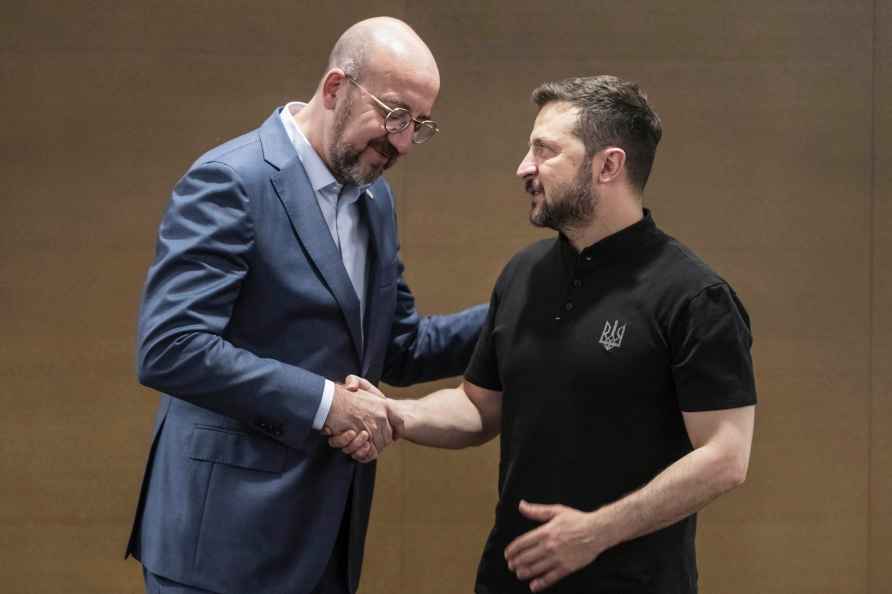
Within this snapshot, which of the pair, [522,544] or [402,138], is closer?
[522,544]

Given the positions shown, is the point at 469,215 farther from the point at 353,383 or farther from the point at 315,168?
the point at 353,383

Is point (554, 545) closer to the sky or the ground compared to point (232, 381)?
closer to the ground

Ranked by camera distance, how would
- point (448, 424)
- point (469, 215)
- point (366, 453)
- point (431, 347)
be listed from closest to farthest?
1. point (366, 453)
2. point (448, 424)
3. point (431, 347)
4. point (469, 215)

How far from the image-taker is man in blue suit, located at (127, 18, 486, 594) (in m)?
2.02

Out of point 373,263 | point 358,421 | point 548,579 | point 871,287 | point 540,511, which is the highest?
point 373,263

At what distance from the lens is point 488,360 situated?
218 cm

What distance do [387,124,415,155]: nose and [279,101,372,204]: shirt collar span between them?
111 mm

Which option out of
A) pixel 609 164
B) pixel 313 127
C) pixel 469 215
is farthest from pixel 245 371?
pixel 469 215

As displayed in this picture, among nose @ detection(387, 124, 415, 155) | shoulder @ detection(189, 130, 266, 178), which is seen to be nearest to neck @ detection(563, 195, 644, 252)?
nose @ detection(387, 124, 415, 155)

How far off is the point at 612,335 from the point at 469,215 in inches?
56.5

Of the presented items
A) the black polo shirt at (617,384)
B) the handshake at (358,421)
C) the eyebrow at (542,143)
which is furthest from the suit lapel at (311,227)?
the eyebrow at (542,143)

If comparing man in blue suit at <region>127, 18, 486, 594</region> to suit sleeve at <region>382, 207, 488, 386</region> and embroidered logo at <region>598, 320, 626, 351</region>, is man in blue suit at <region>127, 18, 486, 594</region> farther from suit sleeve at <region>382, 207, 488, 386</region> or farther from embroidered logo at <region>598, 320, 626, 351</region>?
embroidered logo at <region>598, 320, 626, 351</region>

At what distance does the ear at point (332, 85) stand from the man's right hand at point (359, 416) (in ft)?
1.99

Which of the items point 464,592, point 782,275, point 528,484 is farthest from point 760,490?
point 528,484
